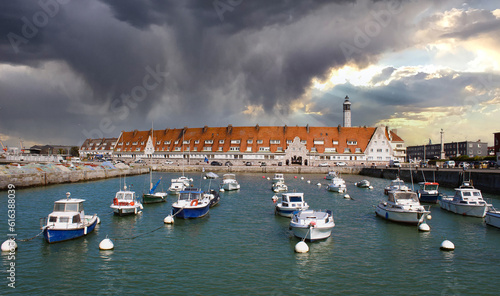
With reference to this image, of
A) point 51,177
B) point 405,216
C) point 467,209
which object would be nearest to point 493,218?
point 467,209

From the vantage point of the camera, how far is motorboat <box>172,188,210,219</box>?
114 feet

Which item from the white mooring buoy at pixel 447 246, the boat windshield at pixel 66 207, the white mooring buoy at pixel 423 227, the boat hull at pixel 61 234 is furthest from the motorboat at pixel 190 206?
the white mooring buoy at pixel 447 246

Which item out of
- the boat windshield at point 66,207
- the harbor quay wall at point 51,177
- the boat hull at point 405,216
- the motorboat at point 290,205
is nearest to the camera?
the boat windshield at point 66,207

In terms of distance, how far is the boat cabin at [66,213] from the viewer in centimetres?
2634

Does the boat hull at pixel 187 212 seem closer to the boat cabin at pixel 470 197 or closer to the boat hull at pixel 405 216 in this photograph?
the boat hull at pixel 405 216

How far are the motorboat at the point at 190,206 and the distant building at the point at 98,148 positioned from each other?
128602 mm

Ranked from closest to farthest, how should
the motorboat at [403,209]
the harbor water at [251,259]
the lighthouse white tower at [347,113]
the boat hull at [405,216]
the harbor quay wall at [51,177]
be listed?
the harbor water at [251,259] < the boat hull at [405,216] < the motorboat at [403,209] < the harbor quay wall at [51,177] < the lighthouse white tower at [347,113]

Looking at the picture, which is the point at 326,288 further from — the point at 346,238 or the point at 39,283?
the point at 39,283

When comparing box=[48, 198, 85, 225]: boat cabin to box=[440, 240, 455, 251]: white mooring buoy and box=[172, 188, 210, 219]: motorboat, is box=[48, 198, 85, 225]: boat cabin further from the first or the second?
box=[440, 240, 455, 251]: white mooring buoy

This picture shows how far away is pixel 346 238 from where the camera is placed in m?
28.5

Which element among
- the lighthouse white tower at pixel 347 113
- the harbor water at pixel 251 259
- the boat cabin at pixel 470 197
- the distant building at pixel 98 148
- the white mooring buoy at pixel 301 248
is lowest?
the harbor water at pixel 251 259

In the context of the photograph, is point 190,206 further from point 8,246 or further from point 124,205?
point 8,246

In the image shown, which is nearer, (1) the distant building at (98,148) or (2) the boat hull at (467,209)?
(2) the boat hull at (467,209)

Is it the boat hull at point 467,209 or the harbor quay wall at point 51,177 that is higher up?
the harbor quay wall at point 51,177
